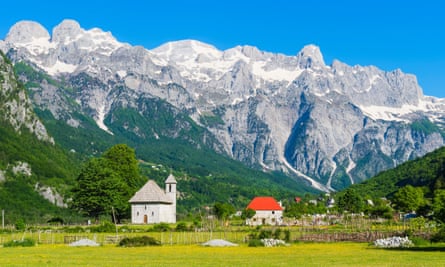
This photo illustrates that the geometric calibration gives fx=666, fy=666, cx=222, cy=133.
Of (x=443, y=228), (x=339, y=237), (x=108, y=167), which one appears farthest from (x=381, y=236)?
(x=108, y=167)

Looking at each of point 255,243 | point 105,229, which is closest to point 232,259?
point 255,243

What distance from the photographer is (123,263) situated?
4762 centimetres

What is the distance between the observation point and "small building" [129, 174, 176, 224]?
133375 millimetres

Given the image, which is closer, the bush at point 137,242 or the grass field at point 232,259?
the grass field at point 232,259

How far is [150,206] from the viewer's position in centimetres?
13462

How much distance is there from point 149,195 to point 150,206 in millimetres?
2300

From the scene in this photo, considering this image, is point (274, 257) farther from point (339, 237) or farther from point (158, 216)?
point (158, 216)

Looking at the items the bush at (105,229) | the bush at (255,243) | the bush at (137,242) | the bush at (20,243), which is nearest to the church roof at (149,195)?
the bush at (105,229)

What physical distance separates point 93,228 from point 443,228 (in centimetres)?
5291

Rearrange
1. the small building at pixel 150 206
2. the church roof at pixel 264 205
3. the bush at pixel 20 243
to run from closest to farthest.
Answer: the bush at pixel 20 243 → the small building at pixel 150 206 → the church roof at pixel 264 205

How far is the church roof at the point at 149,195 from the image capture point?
13338 centimetres

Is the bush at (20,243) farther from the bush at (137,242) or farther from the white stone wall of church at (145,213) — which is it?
the white stone wall of church at (145,213)

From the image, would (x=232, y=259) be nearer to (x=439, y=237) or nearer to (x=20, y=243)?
(x=439, y=237)

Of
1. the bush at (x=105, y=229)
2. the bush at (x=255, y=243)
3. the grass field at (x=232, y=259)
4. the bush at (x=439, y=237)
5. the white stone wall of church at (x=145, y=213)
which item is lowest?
the grass field at (x=232, y=259)
